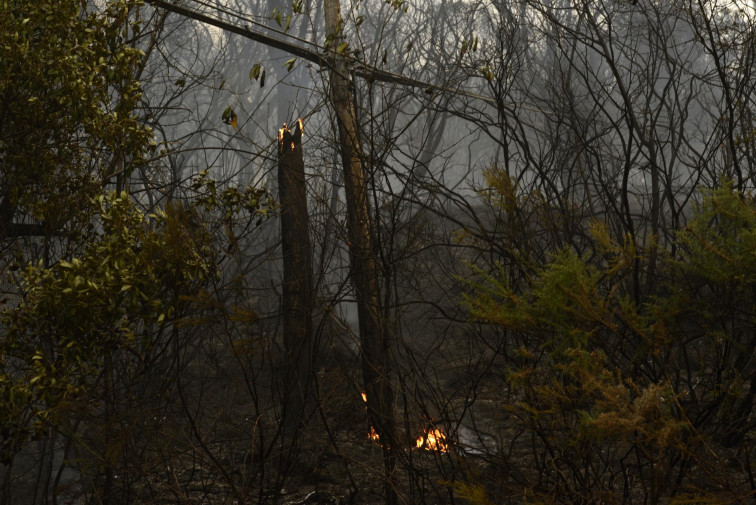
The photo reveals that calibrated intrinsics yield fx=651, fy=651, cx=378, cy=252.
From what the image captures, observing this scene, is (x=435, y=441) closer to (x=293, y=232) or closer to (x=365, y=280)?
(x=365, y=280)

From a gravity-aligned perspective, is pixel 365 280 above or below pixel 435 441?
above

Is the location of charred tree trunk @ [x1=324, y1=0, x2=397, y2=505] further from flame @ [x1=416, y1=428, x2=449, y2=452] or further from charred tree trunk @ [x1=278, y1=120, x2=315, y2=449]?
charred tree trunk @ [x1=278, y1=120, x2=315, y2=449]

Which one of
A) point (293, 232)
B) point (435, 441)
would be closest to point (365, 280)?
point (435, 441)

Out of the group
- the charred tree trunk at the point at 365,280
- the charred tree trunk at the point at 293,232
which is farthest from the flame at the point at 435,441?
the charred tree trunk at the point at 293,232

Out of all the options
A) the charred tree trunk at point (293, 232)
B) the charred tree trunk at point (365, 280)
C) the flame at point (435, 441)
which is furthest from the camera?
the charred tree trunk at point (293, 232)

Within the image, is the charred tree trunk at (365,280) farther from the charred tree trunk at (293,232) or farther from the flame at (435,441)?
the charred tree trunk at (293,232)

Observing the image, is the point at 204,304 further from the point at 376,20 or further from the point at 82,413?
the point at 376,20

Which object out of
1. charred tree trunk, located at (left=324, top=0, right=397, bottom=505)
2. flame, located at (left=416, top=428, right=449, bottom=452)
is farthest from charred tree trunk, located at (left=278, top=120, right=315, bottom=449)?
flame, located at (left=416, top=428, right=449, bottom=452)

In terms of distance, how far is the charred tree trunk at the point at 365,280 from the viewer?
4.18 m

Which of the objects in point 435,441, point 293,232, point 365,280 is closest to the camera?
point 435,441

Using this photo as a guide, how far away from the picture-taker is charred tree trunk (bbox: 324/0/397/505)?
4.18 m

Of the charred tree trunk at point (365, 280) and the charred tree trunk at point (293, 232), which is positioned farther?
the charred tree trunk at point (293, 232)

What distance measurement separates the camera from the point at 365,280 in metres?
4.80

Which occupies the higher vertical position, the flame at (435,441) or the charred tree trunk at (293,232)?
the charred tree trunk at (293,232)
